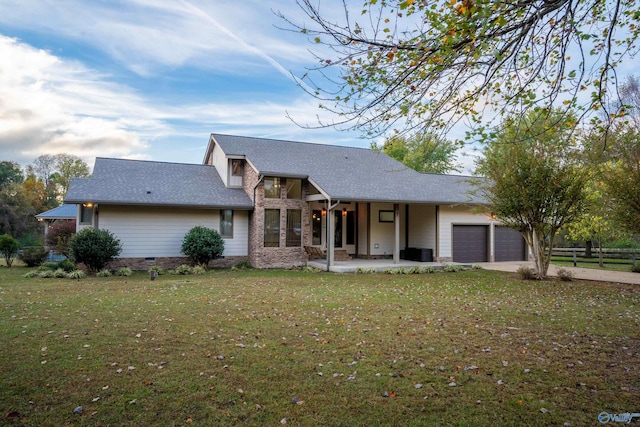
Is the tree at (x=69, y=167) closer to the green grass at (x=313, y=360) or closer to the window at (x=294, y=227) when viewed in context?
the window at (x=294, y=227)

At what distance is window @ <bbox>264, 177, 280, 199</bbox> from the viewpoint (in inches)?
657

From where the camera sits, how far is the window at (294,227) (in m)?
17.0

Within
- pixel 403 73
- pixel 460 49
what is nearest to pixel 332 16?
pixel 403 73

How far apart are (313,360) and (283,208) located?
1232 centimetres

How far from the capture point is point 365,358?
4.86m

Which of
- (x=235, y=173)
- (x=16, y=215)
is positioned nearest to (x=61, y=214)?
(x=16, y=215)

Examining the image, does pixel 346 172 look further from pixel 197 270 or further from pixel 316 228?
pixel 197 270

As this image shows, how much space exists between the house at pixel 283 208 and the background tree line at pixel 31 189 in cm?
1903

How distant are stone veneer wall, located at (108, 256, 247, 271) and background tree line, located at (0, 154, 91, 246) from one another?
1911cm

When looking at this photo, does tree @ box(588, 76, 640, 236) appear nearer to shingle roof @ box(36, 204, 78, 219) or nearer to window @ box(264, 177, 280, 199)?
window @ box(264, 177, 280, 199)

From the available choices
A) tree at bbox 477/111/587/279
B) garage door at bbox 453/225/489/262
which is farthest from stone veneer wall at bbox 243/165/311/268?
tree at bbox 477/111/587/279

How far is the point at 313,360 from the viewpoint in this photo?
477 centimetres

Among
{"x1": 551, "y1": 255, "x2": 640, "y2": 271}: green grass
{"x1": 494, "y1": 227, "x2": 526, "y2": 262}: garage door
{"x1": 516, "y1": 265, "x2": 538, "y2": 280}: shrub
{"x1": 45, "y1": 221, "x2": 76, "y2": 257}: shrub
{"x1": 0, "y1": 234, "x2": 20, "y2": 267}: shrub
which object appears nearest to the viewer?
{"x1": 516, "y1": 265, "x2": 538, "y2": 280}: shrub

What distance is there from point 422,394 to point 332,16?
4408mm
